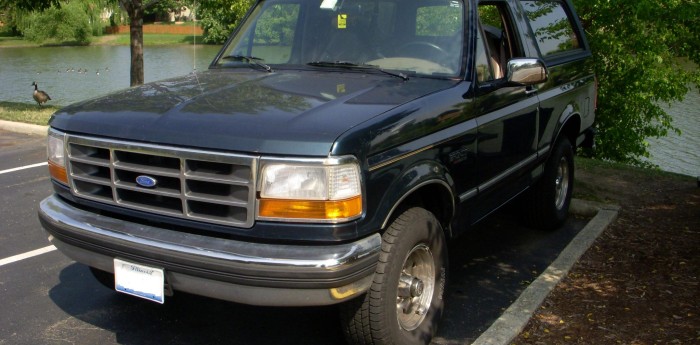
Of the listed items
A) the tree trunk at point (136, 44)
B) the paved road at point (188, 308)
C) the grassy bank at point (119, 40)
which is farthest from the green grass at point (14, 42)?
the paved road at point (188, 308)

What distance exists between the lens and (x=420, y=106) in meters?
3.73

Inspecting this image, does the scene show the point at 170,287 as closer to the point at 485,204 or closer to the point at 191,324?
the point at 191,324

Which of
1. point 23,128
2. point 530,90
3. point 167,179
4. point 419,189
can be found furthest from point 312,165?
point 23,128

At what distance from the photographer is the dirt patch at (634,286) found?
4051 mm

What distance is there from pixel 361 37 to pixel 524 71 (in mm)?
1048

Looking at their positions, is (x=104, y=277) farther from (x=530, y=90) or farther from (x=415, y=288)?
(x=530, y=90)

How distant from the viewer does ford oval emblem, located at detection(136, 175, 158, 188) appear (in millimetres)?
3434

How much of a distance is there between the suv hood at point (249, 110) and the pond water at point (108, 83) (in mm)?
1948

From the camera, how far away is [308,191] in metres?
3.14

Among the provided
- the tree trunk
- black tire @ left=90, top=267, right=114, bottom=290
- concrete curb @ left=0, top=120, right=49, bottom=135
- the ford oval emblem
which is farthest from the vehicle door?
the tree trunk

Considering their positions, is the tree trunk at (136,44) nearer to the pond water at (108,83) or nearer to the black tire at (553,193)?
the pond water at (108,83)

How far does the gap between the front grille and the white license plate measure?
27 cm

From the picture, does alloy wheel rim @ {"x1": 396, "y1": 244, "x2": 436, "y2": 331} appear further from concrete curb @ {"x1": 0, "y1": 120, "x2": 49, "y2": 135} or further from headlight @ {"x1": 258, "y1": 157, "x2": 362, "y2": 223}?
concrete curb @ {"x1": 0, "y1": 120, "x2": 49, "y2": 135}

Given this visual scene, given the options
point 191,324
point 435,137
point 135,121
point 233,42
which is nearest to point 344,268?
point 435,137
